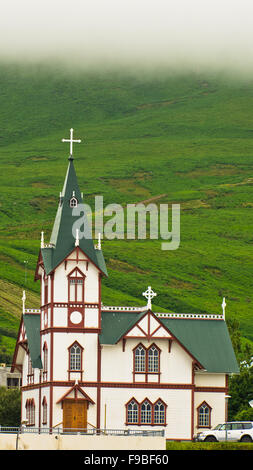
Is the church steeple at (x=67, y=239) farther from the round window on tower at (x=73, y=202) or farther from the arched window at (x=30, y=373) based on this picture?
the arched window at (x=30, y=373)

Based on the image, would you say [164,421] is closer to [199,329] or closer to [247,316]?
[199,329]

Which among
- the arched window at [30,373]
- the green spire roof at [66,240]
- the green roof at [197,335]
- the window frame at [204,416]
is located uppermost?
the green spire roof at [66,240]

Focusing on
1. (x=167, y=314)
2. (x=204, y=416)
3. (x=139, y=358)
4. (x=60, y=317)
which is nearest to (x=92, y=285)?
(x=60, y=317)

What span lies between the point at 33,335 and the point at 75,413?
7.67 m

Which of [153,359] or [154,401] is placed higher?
[153,359]

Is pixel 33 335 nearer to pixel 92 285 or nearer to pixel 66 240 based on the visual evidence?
pixel 92 285

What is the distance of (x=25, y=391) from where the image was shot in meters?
78.9

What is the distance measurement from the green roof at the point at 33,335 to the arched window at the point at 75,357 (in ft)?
9.35

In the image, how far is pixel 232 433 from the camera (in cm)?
5962

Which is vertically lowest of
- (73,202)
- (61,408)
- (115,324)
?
(61,408)

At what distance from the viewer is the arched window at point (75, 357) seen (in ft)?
242

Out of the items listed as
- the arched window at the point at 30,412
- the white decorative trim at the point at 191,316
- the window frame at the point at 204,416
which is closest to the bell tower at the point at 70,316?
the arched window at the point at 30,412
